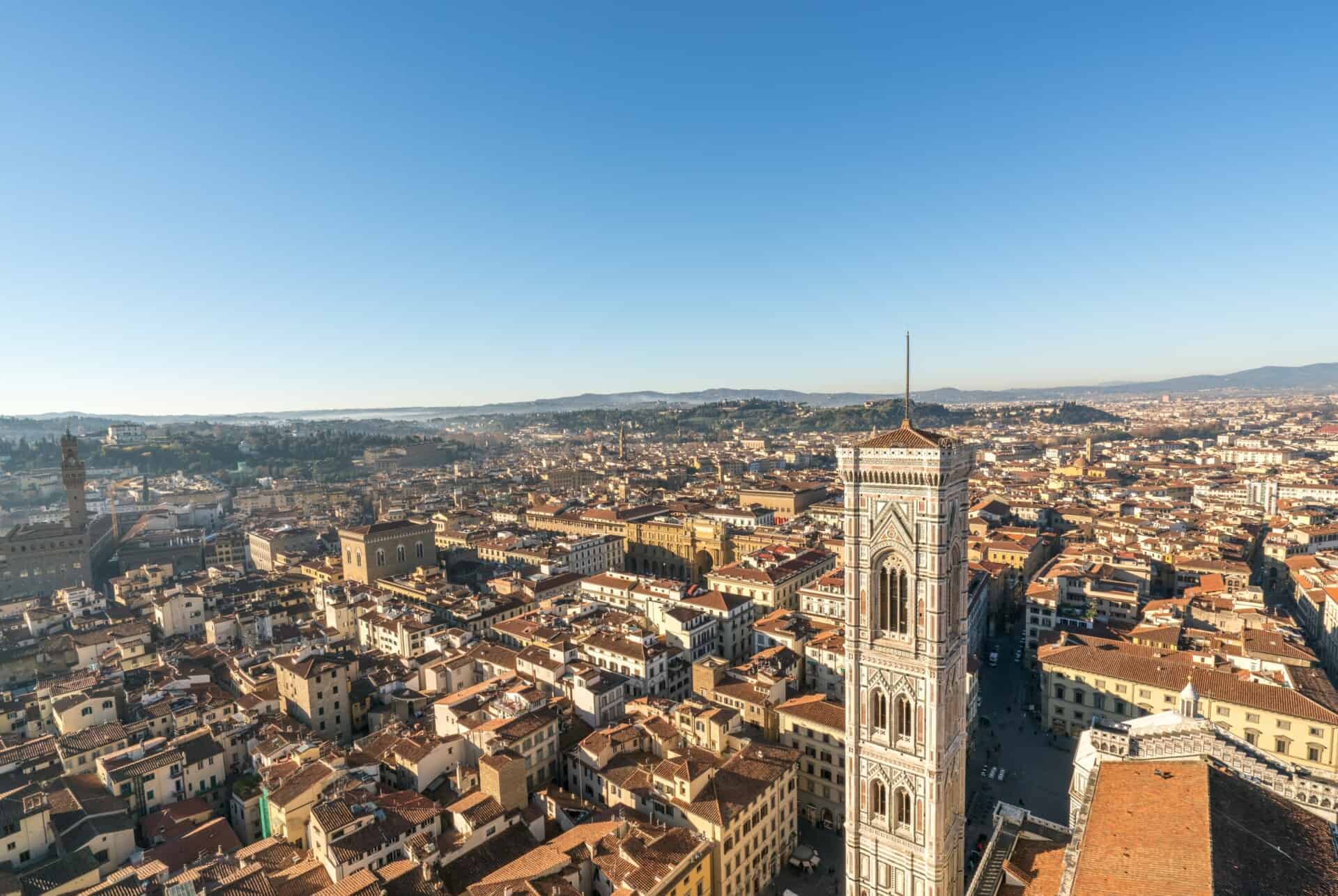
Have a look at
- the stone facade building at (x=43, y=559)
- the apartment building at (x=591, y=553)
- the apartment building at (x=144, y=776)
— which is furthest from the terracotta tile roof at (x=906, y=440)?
the stone facade building at (x=43, y=559)

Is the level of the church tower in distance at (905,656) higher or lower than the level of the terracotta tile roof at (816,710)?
higher

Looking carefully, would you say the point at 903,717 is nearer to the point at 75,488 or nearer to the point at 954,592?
the point at 954,592

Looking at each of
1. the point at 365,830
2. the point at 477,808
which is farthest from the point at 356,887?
the point at 477,808

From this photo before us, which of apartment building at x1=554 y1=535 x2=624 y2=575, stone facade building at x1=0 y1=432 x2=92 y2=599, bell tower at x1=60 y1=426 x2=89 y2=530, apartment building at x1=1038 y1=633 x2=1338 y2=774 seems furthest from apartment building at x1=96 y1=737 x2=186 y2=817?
bell tower at x1=60 y1=426 x2=89 y2=530

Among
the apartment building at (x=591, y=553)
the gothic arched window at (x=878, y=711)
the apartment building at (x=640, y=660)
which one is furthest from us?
the apartment building at (x=591, y=553)

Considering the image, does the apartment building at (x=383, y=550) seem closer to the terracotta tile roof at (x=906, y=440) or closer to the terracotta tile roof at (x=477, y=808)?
the terracotta tile roof at (x=477, y=808)

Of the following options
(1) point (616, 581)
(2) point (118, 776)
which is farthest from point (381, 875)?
(1) point (616, 581)

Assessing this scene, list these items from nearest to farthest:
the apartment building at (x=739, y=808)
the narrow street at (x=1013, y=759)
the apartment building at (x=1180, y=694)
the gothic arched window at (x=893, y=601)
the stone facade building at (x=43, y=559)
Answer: the gothic arched window at (x=893, y=601) → the apartment building at (x=739, y=808) → the apartment building at (x=1180, y=694) → the narrow street at (x=1013, y=759) → the stone facade building at (x=43, y=559)

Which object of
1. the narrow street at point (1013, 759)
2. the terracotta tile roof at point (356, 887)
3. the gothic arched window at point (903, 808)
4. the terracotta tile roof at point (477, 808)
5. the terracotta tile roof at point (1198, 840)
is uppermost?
the terracotta tile roof at point (1198, 840)
